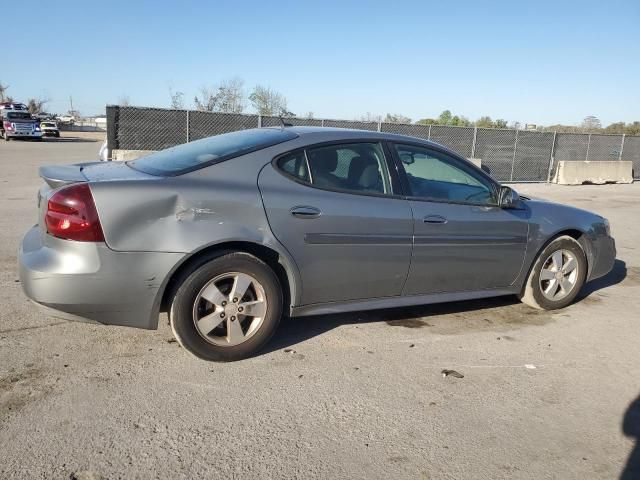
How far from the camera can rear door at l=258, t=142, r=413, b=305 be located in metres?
3.60

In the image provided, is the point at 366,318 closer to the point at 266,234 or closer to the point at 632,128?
the point at 266,234

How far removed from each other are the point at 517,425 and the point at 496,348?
1.13 m

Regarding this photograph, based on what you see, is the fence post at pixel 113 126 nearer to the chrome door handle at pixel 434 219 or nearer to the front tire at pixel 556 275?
the chrome door handle at pixel 434 219

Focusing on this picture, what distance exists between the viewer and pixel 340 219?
373 cm

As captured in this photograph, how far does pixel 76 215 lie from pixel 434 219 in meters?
2.54

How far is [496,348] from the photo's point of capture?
411cm

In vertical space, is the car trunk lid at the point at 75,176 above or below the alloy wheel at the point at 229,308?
above

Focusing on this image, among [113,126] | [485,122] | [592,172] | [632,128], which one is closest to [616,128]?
[632,128]

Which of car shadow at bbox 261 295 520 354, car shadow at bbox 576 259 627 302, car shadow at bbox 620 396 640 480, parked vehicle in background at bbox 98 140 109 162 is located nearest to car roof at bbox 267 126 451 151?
car shadow at bbox 261 295 520 354

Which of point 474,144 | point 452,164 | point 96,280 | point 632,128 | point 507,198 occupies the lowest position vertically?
point 96,280

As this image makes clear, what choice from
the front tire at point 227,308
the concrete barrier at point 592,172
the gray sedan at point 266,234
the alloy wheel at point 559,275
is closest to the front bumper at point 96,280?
the gray sedan at point 266,234

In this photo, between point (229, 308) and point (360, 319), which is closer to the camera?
point (229, 308)

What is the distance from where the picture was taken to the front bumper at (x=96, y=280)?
3.13m

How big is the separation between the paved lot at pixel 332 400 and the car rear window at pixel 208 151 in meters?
1.26
